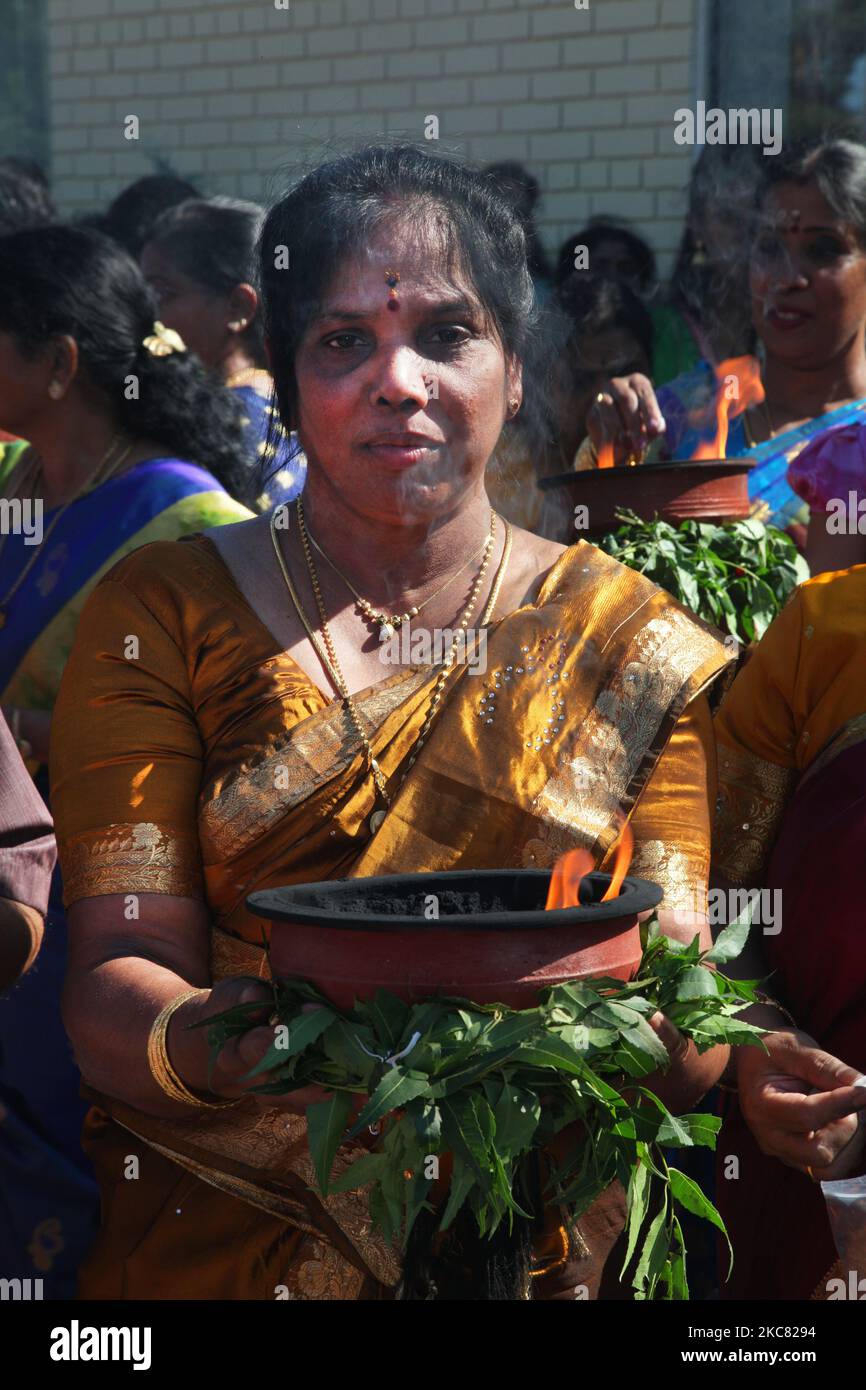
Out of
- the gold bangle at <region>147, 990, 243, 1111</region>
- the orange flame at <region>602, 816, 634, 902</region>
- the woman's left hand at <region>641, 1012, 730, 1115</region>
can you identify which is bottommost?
the woman's left hand at <region>641, 1012, 730, 1115</region>

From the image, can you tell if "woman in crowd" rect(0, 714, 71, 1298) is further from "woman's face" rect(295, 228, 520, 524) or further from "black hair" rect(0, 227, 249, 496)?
"black hair" rect(0, 227, 249, 496)

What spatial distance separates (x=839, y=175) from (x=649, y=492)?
1677 millimetres

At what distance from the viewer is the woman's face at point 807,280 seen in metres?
4.71

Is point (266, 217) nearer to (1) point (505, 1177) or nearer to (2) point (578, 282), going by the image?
(1) point (505, 1177)

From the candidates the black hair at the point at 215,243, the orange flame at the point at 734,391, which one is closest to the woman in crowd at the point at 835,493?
the orange flame at the point at 734,391

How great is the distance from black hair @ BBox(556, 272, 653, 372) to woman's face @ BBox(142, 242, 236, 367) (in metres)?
1.15

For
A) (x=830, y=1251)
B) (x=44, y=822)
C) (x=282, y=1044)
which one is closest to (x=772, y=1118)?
(x=830, y=1251)

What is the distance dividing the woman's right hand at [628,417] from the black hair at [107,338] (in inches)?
35.5

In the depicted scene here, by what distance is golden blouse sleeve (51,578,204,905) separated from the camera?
84.4 inches

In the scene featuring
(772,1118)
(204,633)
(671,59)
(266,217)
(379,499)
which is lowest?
(772,1118)

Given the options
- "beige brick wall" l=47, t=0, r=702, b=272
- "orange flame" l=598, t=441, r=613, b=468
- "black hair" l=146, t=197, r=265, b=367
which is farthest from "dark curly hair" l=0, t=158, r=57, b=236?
"orange flame" l=598, t=441, r=613, b=468

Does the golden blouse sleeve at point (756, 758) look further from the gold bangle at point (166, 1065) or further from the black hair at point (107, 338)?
the black hair at point (107, 338)

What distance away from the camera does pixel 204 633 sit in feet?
7.41

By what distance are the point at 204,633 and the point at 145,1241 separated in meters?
0.82
